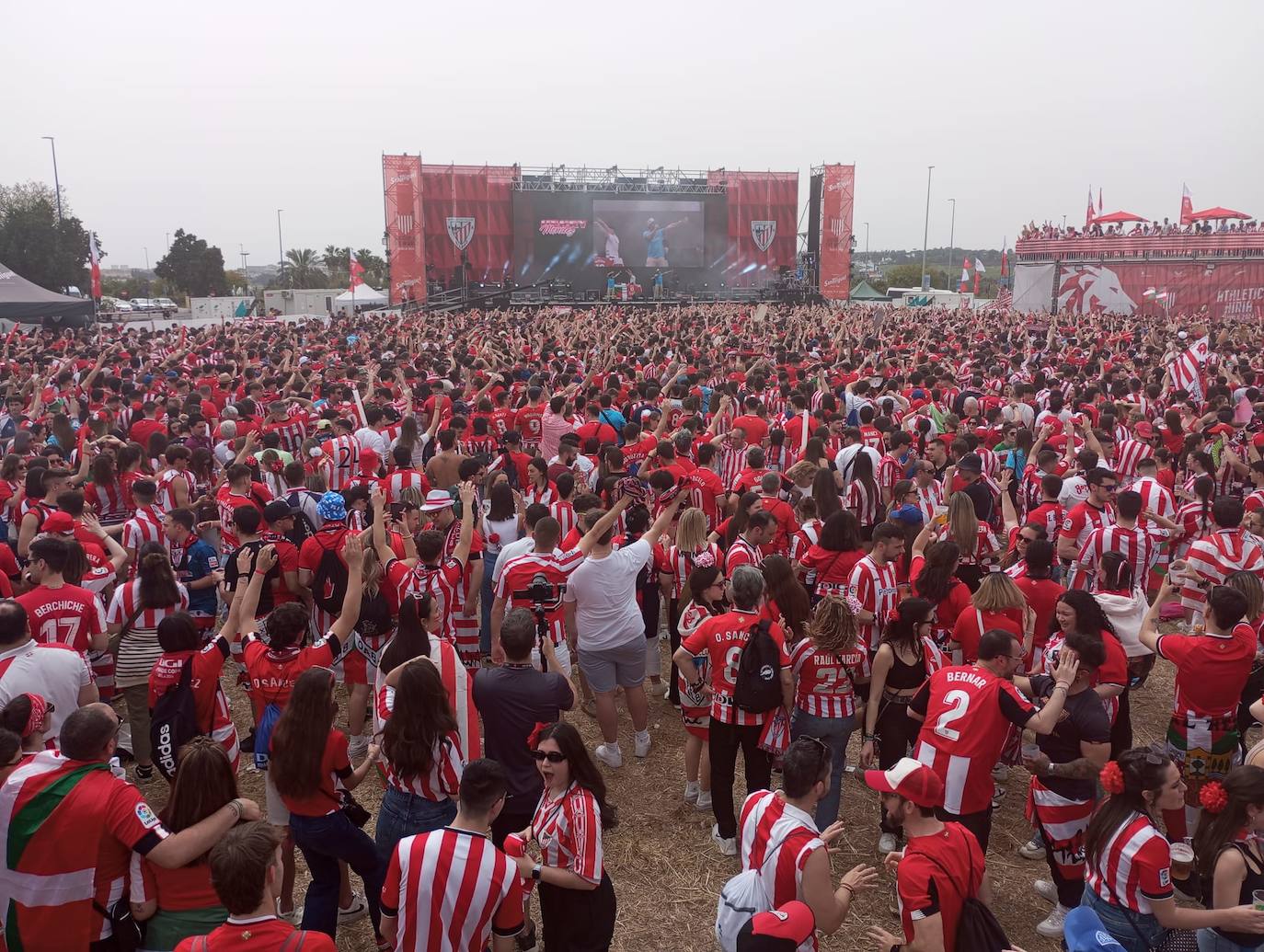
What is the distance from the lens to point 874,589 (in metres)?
5.13

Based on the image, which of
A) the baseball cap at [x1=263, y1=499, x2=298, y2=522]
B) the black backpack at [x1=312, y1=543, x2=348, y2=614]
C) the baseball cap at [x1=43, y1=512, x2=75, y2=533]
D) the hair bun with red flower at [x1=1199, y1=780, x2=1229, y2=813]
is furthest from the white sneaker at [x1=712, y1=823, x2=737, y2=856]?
the baseball cap at [x1=43, y1=512, x2=75, y2=533]

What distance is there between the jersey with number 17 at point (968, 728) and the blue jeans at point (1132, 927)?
2.27 feet

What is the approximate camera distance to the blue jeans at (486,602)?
6500 mm

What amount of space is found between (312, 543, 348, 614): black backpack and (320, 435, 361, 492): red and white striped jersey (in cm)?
294

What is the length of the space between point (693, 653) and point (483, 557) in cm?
243

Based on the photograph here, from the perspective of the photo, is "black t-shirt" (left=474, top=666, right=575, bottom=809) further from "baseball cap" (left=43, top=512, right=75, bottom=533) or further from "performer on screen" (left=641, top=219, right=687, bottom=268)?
"performer on screen" (left=641, top=219, right=687, bottom=268)

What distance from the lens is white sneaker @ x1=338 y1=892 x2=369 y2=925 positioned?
14.3 ft

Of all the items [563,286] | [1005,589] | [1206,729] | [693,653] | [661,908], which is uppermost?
[563,286]

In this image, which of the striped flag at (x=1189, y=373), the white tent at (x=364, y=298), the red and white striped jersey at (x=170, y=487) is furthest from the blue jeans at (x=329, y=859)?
the white tent at (x=364, y=298)

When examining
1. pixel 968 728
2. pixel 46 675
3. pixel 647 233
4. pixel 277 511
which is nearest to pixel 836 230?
pixel 647 233

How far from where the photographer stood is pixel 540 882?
3.20 m

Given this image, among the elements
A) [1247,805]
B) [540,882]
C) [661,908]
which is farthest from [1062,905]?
[540,882]

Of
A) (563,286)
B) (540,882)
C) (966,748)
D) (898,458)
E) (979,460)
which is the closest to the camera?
(540,882)

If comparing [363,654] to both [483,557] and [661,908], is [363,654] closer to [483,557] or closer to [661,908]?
[483,557]
